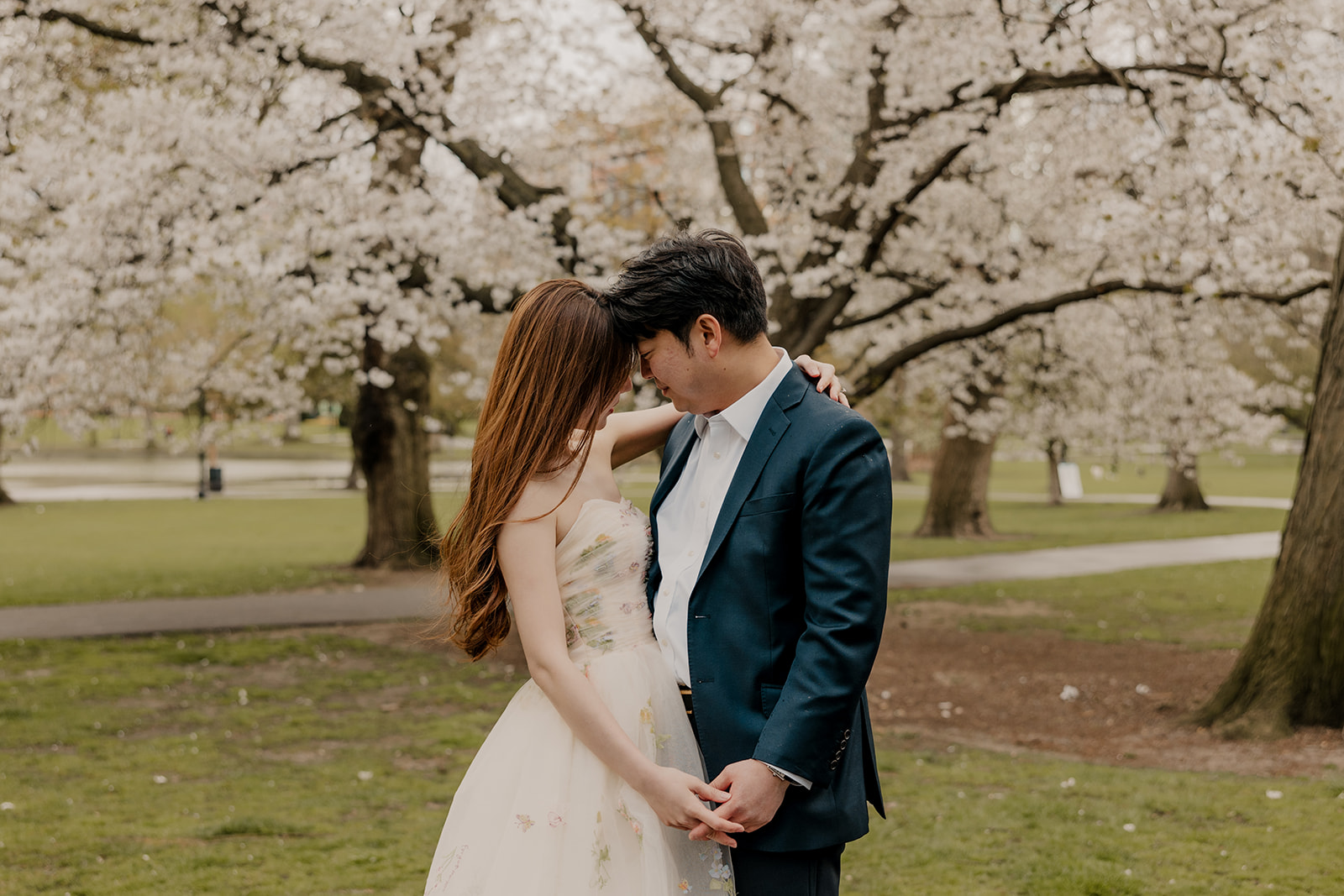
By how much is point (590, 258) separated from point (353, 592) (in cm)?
687

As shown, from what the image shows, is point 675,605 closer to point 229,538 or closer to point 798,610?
point 798,610

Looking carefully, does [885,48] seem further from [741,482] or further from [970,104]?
[741,482]

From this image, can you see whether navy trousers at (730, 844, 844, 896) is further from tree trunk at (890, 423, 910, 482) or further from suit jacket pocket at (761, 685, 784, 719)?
tree trunk at (890, 423, 910, 482)

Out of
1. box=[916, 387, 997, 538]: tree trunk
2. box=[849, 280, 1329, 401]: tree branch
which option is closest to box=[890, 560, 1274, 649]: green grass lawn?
box=[849, 280, 1329, 401]: tree branch

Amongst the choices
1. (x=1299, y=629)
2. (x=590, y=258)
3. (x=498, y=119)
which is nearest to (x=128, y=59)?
(x=498, y=119)

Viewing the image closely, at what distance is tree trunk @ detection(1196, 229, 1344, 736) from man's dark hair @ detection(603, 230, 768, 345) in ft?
17.8

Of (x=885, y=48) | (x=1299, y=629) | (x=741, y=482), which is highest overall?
(x=885, y=48)

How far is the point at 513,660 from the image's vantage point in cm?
1048

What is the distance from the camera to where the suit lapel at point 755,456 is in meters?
2.34

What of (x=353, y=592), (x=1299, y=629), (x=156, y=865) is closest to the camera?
(x=156, y=865)

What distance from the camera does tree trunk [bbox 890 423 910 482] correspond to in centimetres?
3559

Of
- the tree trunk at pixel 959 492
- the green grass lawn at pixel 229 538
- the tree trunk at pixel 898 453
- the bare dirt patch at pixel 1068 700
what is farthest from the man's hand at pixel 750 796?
the tree trunk at pixel 898 453

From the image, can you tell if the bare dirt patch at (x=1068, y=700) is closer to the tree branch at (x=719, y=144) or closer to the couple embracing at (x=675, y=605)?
the tree branch at (x=719, y=144)

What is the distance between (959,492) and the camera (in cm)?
2152
